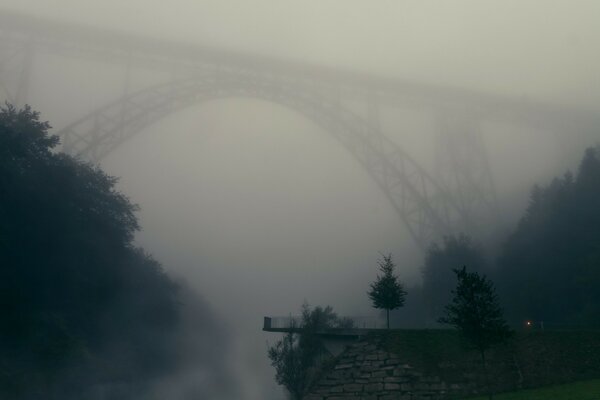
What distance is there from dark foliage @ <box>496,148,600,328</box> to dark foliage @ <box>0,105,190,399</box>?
2876 cm

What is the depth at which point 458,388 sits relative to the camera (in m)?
24.0

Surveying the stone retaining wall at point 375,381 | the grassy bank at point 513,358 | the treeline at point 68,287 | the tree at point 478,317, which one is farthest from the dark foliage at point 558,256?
the treeline at point 68,287

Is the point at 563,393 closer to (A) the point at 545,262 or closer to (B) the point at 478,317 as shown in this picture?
(B) the point at 478,317

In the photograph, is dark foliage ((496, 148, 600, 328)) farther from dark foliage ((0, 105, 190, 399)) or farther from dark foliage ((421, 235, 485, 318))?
dark foliage ((0, 105, 190, 399))

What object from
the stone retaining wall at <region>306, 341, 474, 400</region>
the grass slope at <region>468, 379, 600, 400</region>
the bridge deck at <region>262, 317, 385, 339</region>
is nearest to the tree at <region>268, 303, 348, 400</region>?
the bridge deck at <region>262, 317, 385, 339</region>

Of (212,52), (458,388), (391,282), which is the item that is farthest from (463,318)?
(212,52)

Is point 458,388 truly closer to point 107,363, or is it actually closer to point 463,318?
point 463,318

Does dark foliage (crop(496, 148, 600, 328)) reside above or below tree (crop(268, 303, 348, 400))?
above

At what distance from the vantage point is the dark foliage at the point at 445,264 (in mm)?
49859

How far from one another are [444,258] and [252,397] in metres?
20.3

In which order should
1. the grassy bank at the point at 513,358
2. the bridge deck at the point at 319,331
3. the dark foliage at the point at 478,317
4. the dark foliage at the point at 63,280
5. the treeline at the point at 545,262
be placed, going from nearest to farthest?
1. the dark foliage at the point at 478,317
2. the grassy bank at the point at 513,358
3. the bridge deck at the point at 319,331
4. the dark foliage at the point at 63,280
5. the treeline at the point at 545,262

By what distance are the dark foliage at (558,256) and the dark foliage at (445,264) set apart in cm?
264

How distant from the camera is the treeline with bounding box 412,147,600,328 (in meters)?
42.0

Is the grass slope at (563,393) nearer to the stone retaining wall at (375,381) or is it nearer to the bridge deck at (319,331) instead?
the stone retaining wall at (375,381)
